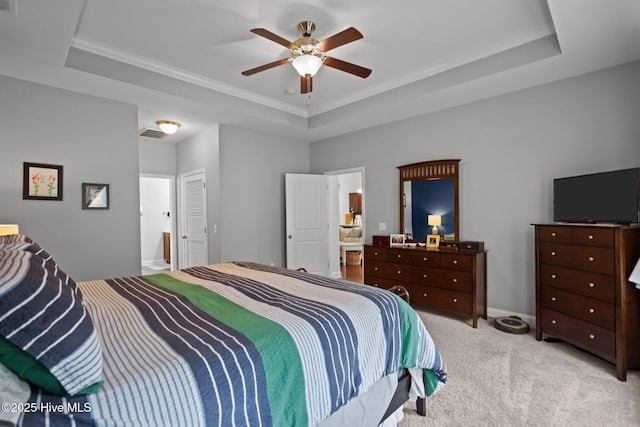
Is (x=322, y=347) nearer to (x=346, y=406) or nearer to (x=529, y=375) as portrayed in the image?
(x=346, y=406)

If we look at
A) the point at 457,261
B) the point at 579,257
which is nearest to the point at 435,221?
the point at 457,261

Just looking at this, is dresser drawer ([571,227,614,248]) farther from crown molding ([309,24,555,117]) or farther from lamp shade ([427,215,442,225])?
crown molding ([309,24,555,117])

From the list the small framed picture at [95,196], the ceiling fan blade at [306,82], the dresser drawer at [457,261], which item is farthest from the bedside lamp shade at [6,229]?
the dresser drawer at [457,261]

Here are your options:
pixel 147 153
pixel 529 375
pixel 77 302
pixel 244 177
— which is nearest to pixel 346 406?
pixel 77 302

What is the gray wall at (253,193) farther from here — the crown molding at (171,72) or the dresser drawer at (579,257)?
the dresser drawer at (579,257)

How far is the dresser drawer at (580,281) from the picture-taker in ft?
8.01

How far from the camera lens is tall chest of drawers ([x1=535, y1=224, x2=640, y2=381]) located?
2.36m

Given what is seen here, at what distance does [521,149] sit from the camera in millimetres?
3508

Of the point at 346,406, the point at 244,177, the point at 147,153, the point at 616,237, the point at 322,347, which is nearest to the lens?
the point at 322,347

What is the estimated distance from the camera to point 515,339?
3.09 m

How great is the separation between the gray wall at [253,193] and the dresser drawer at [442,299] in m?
2.44

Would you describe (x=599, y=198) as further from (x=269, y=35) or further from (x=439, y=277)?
(x=269, y=35)

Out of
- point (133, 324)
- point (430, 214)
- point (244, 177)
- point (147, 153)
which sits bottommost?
point (133, 324)

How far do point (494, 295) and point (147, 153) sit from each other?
5.81 metres
